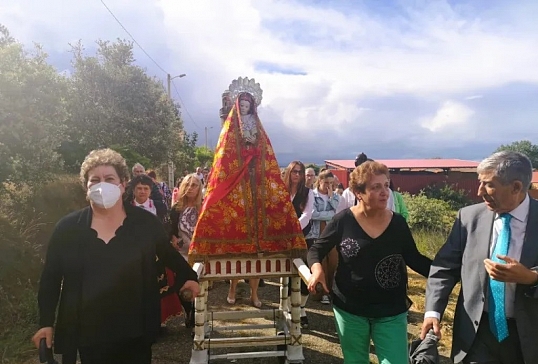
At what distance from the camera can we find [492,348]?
79.0 inches

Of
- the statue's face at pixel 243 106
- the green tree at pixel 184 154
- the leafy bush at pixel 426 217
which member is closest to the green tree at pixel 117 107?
the green tree at pixel 184 154

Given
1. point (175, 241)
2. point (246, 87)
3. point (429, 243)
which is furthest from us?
point (429, 243)

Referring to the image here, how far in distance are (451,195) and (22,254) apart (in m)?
18.5

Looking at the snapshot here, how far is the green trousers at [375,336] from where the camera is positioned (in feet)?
7.90

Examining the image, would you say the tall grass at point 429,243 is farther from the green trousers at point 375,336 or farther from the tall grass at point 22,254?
the tall grass at point 22,254

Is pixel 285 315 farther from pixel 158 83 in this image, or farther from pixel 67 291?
pixel 158 83

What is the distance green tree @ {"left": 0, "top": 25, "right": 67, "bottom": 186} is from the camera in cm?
630

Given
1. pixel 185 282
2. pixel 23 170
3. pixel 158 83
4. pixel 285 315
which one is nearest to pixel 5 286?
pixel 23 170

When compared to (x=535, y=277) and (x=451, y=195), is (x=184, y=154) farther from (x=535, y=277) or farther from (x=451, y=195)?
(x=535, y=277)

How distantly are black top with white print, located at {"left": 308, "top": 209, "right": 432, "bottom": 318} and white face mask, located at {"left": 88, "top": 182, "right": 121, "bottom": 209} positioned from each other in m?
1.25

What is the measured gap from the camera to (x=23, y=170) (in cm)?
683

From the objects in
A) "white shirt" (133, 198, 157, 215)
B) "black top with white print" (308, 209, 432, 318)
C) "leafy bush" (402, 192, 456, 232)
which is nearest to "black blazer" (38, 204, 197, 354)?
"black top with white print" (308, 209, 432, 318)

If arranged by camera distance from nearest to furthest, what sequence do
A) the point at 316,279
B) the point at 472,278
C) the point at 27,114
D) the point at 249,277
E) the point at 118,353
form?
the point at 472,278 → the point at 118,353 → the point at 316,279 → the point at 249,277 → the point at 27,114

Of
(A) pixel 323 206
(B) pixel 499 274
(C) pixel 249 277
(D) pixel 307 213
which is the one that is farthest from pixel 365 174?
(A) pixel 323 206
